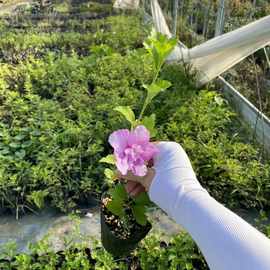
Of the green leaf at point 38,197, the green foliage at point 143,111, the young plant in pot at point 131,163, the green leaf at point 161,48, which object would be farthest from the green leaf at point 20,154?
the green leaf at point 161,48

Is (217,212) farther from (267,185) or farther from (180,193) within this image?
(267,185)

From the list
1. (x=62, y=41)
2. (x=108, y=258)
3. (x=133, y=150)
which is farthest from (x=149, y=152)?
(x=62, y=41)

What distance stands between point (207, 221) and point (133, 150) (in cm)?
37

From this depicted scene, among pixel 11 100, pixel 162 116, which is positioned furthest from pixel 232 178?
pixel 11 100

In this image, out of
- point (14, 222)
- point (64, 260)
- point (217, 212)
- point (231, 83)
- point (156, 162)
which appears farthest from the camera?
point (231, 83)

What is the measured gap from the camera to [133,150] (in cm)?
118

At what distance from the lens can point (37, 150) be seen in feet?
9.57

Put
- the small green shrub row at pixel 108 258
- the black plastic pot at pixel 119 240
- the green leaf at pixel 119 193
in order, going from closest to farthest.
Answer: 1. the green leaf at pixel 119 193
2. the black plastic pot at pixel 119 240
3. the small green shrub row at pixel 108 258

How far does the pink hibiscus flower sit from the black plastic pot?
57 centimetres

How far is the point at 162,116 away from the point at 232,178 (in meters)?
0.95

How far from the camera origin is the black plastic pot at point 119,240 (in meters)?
1.65

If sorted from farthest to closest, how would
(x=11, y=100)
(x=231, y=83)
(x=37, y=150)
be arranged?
(x=231, y=83)
(x=11, y=100)
(x=37, y=150)

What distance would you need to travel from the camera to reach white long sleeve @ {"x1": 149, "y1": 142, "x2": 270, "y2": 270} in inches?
31.2

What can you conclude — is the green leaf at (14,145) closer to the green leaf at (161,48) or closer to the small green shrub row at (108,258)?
the small green shrub row at (108,258)
